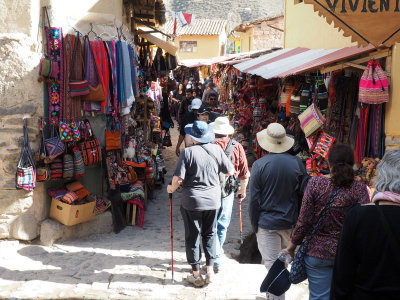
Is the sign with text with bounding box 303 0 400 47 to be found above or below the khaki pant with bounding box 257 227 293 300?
above

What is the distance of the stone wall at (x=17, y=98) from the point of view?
227 inches

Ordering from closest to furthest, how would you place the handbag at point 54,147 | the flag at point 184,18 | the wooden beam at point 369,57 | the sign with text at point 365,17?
the sign with text at point 365,17, the wooden beam at point 369,57, the handbag at point 54,147, the flag at point 184,18

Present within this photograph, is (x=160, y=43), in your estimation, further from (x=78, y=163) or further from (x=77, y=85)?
(x=78, y=163)

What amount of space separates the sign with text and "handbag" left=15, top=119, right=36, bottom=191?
404cm

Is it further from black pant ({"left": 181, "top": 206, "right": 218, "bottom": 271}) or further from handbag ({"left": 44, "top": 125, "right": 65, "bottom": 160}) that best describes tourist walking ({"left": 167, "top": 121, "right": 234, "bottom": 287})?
handbag ({"left": 44, "top": 125, "right": 65, "bottom": 160})

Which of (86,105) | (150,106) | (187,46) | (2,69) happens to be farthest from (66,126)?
(187,46)

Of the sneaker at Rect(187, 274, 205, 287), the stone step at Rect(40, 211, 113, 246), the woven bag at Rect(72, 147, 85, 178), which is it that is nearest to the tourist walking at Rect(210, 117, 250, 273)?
the sneaker at Rect(187, 274, 205, 287)

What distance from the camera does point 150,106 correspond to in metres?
9.05

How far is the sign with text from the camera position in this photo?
129 inches

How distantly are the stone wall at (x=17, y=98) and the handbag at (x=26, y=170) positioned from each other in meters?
0.11

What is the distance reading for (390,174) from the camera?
229cm

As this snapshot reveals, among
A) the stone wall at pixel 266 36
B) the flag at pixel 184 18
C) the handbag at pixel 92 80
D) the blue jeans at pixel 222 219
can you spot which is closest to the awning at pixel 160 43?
the handbag at pixel 92 80

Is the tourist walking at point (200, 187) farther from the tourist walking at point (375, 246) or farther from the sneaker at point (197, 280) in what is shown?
the tourist walking at point (375, 246)

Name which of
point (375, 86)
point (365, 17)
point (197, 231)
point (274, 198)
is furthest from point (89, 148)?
point (365, 17)
